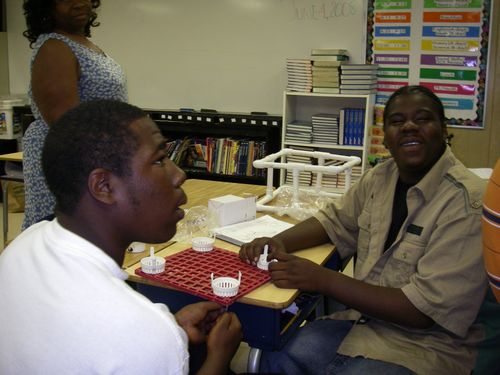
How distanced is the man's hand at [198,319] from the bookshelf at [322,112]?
278cm

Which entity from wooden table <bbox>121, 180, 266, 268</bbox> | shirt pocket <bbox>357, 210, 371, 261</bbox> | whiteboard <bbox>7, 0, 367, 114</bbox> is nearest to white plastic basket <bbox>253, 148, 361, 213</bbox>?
wooden table <bbox>121, 180, 266, 268</bbox>

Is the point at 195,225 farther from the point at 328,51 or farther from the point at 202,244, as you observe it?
the point at 328,51

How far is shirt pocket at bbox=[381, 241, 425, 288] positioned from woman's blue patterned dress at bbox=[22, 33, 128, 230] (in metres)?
1.14

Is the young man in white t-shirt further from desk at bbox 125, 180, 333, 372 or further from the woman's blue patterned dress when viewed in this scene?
the woman's blue patterned dress

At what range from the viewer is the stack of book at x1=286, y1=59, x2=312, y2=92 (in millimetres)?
4227

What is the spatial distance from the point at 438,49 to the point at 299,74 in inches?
43.2

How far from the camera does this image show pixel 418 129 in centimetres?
161

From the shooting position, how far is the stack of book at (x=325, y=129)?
14.1ft

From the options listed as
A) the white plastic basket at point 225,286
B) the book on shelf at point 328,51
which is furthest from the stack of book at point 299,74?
the white plastic basket at point 225,286

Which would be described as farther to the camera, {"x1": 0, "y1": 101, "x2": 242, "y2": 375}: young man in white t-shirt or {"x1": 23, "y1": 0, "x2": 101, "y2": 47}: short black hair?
{"x1": 23, "y1": 0, "x2": 101, "y2": 47}: short black hair

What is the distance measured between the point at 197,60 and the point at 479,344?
13.1ft

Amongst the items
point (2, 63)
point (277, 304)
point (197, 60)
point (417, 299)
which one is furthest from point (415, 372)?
point (2, 63)

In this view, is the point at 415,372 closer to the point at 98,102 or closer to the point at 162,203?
the point at 162,203

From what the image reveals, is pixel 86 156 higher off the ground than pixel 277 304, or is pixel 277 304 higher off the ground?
pixel 86 156
